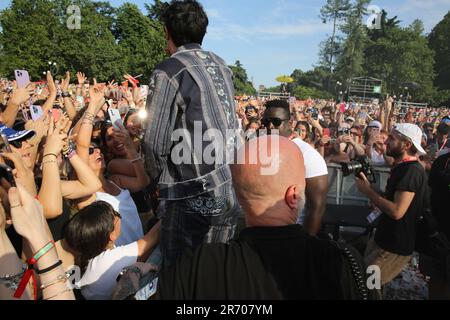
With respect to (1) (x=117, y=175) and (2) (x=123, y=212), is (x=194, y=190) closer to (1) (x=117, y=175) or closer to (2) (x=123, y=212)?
(2) (x=123, y=212)

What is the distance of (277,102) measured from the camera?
398 cm

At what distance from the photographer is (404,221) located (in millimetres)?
3441

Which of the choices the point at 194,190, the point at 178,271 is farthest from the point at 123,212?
the point at 178,271

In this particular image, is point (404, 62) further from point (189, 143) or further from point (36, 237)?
point (36, 237)

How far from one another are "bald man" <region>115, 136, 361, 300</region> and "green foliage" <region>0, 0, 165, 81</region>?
48364 millimetres

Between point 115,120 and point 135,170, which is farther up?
point 115,120

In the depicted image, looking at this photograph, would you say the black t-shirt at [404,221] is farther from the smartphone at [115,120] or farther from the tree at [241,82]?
the tree at [241,82]

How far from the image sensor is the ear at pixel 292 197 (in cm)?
137

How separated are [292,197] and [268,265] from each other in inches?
10.9

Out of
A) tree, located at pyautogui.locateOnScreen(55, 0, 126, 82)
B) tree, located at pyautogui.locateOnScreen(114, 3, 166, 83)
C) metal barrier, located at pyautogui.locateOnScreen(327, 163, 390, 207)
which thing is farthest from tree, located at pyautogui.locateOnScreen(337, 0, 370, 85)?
metal barrier, located at pyautogui.locateOnScreen(327, 163, 390, 207)

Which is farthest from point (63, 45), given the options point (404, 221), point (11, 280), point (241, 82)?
point (11, 280)

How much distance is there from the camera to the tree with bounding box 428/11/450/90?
69.0 meters

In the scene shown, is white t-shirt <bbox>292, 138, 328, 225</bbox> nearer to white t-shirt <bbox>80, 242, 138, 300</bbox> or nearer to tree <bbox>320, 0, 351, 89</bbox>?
white t-shirt <bbox>80, 242, 138, 300</bbox>

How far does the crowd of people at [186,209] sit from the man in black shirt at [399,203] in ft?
0.04
